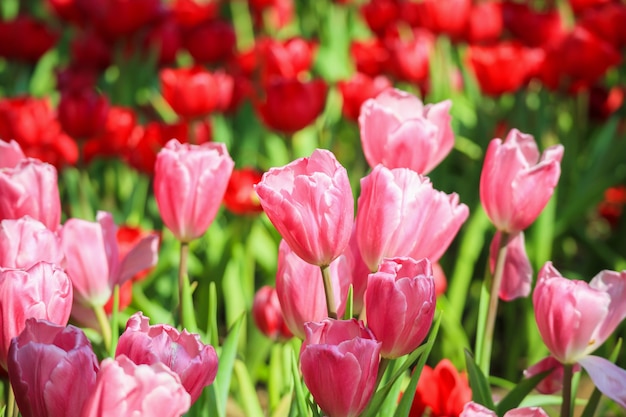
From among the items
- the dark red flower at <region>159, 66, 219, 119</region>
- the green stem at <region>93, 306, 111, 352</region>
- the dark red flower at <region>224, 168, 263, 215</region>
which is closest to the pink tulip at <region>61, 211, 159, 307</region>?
the green stem at <region>93, 306, 111, 352</region>

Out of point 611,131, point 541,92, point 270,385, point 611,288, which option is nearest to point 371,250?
point 611,288

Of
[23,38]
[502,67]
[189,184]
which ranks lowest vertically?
[23,38]

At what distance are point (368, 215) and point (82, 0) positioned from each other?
2.02m

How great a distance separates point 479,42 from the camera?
2.66m

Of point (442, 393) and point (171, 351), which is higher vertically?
point (171, 351)

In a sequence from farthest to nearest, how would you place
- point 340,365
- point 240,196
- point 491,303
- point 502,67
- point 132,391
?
point 502,67
point 240,196
point 491,303
point 340,365
point 132,391

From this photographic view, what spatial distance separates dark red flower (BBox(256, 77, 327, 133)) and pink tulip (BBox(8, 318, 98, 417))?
1.21 m

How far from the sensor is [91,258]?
1.08m

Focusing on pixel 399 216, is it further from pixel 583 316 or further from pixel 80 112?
pixel 80 112

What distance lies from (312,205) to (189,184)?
0.27 m

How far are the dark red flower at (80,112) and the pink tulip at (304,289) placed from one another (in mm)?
1112

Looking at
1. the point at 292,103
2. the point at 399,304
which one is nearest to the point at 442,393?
the point at 399,304

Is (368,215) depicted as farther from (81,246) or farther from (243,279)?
(243,279)

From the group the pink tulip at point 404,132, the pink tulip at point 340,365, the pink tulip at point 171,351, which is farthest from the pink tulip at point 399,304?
the pink tulip at point 404,132
